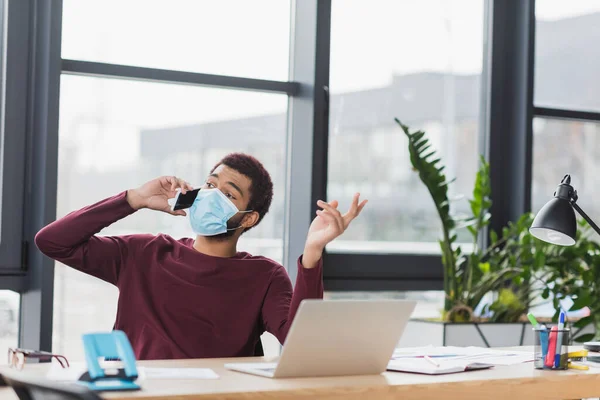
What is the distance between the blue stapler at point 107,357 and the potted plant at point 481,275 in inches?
81.8

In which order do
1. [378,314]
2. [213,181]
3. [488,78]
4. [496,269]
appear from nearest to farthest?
[378,314], [213,181], [496,269], [488,78]

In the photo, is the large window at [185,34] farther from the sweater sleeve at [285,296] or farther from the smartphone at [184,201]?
the sweater sleeve at [285,296]

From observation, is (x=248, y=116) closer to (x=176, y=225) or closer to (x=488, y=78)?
(x=176, y=225)

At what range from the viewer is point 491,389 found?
75.6 inches

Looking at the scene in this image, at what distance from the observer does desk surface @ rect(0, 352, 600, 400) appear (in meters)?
1.64

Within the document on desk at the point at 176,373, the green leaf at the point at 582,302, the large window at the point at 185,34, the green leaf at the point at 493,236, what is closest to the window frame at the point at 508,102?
the green leaf at the point at 493,236

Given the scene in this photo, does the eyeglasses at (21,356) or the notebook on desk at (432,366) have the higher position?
the eyeglasses at (21,356)

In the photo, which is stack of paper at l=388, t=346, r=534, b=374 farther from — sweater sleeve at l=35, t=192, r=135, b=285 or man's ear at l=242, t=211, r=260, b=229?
sweater sleeve at l=35, t=192, r=135, b=285

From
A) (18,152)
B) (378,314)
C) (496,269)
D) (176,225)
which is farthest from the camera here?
(496,269)

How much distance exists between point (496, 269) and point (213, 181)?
5.10ft

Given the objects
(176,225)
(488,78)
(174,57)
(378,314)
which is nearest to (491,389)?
(378,314)

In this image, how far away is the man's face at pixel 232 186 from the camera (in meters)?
2.70

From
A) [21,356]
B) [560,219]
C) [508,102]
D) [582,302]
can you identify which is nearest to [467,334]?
[582,302]

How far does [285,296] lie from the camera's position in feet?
8.64
